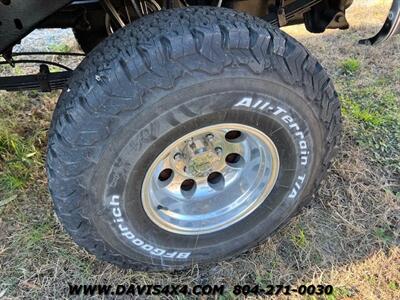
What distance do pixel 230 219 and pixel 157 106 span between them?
0.80 m

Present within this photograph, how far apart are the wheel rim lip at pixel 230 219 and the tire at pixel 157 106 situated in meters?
0.02

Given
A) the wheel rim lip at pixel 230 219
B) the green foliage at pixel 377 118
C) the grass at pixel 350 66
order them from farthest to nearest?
the grass at pixel 350 66, the green foliage at pixel 377 118, the wheel rim lip at pixel 230 219

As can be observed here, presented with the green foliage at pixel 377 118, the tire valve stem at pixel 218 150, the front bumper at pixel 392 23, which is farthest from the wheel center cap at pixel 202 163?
the green foliage at pixel 377 118

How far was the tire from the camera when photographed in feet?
6.22

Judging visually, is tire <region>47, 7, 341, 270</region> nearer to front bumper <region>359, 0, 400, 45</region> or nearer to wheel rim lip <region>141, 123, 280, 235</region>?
wheel rim lip <region>141, 123, 280, 235</region>

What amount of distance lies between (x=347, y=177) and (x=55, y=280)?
1.82 m

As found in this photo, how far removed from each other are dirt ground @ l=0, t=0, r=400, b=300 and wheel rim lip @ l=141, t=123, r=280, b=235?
30 centimetres

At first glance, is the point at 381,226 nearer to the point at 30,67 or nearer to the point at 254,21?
the point at 254,21

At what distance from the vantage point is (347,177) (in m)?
3.10

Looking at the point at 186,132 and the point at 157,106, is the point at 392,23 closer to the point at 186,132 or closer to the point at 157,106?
the point at 186,132

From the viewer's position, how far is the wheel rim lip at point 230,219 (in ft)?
6.85

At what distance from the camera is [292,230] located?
278 centimetres

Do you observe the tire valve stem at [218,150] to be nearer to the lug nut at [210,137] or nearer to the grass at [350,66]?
the lug nut at [210,137]

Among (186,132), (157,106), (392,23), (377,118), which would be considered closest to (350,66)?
(377,118)
